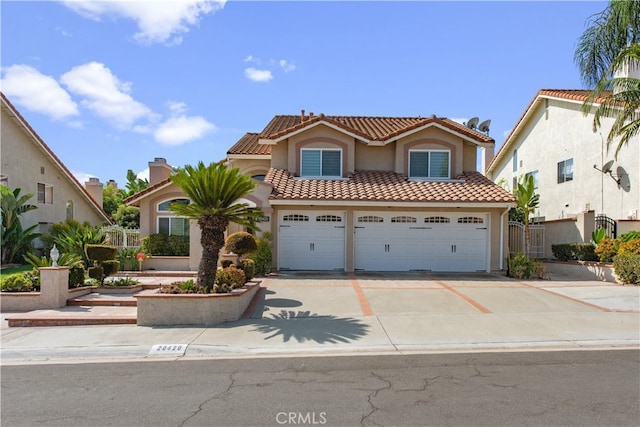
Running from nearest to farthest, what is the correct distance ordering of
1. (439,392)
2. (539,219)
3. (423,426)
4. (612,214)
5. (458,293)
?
1. (423,426)
2. (439,392)
3. (458,293)
4. (612,214)
5. (539,219)

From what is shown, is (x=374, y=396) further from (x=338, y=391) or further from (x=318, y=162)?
(x=318, y=162)

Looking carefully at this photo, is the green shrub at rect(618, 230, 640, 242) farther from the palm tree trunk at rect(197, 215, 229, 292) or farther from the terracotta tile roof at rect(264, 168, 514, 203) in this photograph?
the palm tree trunk at rect(197, 215, 229, 292)

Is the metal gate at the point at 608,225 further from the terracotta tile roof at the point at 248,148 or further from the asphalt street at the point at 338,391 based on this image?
the terracotta tile roof at the point at 248,148

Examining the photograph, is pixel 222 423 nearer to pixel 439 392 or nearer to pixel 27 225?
pixel 439 392

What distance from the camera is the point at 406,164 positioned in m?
19.7

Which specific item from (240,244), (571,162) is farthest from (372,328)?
(571,162)

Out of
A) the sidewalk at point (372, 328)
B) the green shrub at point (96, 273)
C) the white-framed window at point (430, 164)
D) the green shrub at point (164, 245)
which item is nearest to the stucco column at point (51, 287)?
the sidewalk at point (372, 328)

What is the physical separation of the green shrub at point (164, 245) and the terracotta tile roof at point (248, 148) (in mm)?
4772

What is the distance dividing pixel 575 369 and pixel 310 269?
11799mm

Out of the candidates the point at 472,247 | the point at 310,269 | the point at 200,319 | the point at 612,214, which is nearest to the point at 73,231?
the point at 310,269

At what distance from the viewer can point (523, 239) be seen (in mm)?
19766

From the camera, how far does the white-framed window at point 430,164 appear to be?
776 inches

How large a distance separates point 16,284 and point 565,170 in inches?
949

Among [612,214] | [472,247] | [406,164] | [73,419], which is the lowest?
[73,419]
